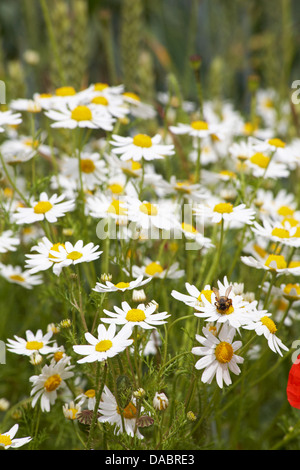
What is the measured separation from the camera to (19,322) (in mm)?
815

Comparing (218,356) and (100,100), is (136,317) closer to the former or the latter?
(218,356)

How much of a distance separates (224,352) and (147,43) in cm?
115

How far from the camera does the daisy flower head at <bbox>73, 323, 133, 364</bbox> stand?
0.40 meters

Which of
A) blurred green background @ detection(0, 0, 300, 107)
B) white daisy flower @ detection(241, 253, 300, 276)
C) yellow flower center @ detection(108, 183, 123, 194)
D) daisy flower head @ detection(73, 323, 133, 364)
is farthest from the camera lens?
blurred green background @ detection(0, 0, 300, 107)

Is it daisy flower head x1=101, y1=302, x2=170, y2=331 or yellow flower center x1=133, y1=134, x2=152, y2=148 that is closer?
daisy flower head x1=101, y1=302, x2=170, y2=331

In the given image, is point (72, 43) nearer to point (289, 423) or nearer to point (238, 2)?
point (238, 2)

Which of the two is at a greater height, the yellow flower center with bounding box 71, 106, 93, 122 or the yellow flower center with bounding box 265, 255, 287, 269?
the yellow flower center with bounding box 71, 106, 93, 122

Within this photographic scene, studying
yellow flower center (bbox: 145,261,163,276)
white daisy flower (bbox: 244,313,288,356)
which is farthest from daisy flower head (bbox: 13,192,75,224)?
white daisy flower (bbox: 244,313,288,356)

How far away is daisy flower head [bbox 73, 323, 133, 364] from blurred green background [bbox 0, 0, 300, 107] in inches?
17.0

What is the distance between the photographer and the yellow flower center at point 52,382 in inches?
19.2

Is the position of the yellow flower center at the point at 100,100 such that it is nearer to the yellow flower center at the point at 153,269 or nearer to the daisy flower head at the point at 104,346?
the yellow flower center at the point at 153,269

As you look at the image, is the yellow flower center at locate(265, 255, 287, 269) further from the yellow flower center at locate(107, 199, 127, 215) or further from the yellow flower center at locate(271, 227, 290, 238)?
the yellow flower center at locate(107, 199, 127, 215)
